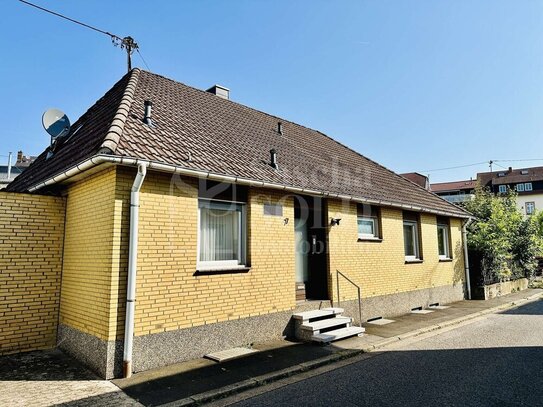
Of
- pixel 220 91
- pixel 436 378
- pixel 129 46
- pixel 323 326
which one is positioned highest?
pixel 129 46

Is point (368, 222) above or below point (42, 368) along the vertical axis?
above

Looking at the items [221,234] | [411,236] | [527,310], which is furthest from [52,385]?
[527,310]

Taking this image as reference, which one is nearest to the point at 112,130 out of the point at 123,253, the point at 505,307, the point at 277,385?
the point at 123,253

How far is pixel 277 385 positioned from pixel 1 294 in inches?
201

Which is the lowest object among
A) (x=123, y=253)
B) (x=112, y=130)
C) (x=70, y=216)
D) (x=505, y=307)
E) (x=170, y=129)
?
(x=505, y=307)

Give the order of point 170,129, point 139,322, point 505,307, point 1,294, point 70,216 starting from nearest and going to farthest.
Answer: point 139,322, point 1,294, point 70,216, point 170,129, point 505,307

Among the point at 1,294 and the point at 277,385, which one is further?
the point at 1,294

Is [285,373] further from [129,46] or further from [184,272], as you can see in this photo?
[129,46]

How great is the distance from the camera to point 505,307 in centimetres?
1215

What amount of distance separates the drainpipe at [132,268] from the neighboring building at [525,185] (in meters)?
52.0

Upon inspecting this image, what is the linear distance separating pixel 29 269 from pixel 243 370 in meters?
4.45

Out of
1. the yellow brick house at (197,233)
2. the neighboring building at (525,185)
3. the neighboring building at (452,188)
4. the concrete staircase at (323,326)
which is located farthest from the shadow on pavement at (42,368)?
the neighboring building at (452,188)

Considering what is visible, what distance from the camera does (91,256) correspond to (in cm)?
592

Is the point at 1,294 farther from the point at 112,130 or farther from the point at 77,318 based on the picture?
the point at 112,130
